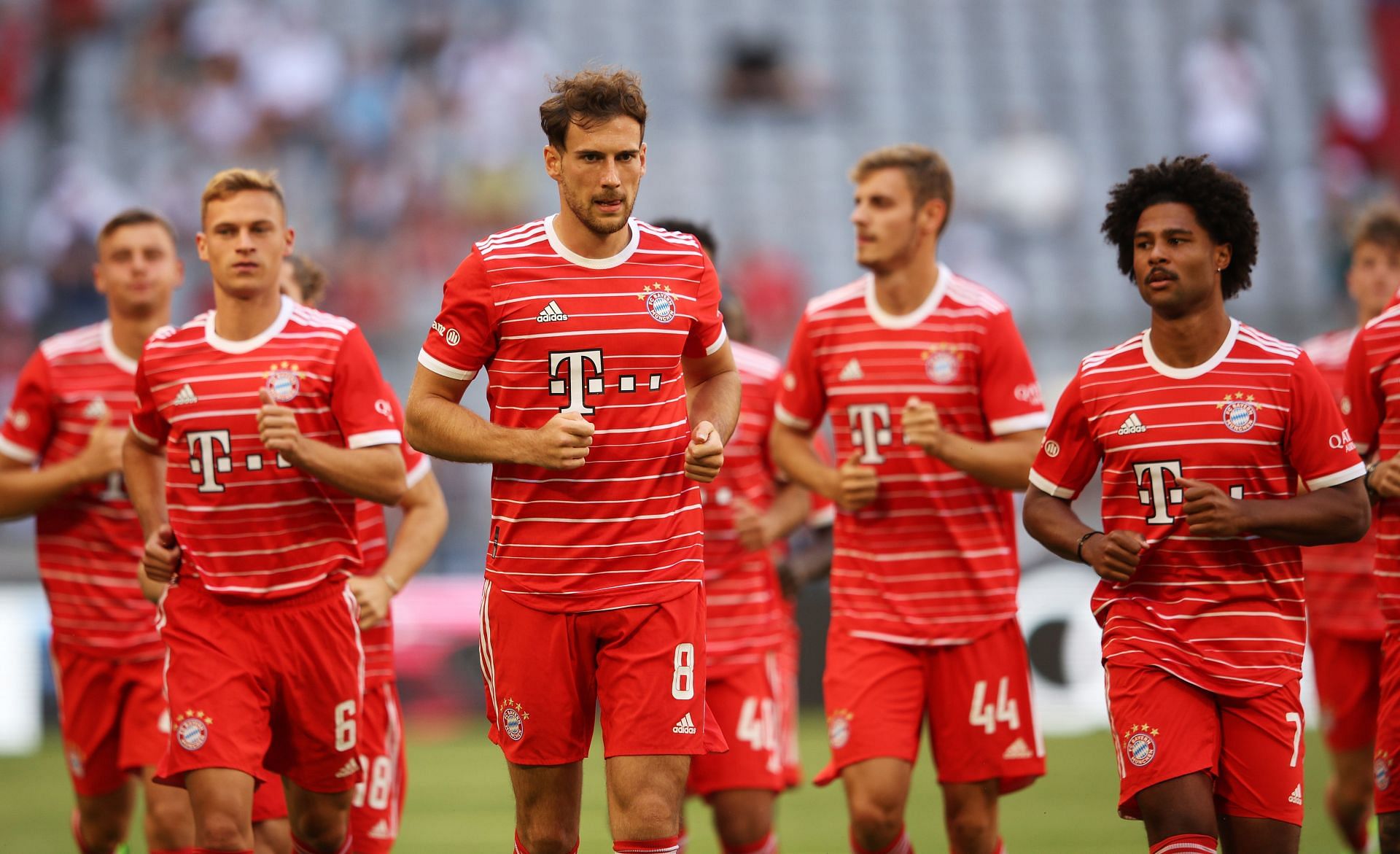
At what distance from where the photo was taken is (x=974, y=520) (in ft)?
21.9

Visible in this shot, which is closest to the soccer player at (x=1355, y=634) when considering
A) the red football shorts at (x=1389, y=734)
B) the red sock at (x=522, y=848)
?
the red football shorts at (x=1389, y=734)

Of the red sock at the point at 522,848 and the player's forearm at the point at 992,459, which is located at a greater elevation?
the player's forearm at the point at 992,459

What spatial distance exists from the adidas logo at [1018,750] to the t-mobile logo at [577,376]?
2.33 metres

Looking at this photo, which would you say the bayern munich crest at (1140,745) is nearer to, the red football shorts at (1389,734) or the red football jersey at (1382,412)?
the red football shorts at (1389,734)

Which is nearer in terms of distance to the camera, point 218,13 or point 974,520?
point 974,520

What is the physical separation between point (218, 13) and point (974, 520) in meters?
15.1

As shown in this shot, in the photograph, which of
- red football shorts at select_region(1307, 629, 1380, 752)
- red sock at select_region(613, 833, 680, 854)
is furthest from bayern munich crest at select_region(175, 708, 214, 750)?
red football shorts at select_region(1307, 629, 1380, 752)

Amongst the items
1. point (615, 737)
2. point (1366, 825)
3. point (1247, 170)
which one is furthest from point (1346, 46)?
point (615, 737)

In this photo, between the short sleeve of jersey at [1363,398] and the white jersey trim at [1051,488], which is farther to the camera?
the short sleeve of jersey at [1363,398]

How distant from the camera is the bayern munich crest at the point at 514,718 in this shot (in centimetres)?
528

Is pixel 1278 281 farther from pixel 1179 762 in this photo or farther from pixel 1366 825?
pixel 1179 762

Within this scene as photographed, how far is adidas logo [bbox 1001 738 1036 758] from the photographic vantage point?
6.51 meters

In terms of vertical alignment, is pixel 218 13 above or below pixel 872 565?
above

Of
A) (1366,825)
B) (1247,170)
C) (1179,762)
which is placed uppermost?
(1247,170)
